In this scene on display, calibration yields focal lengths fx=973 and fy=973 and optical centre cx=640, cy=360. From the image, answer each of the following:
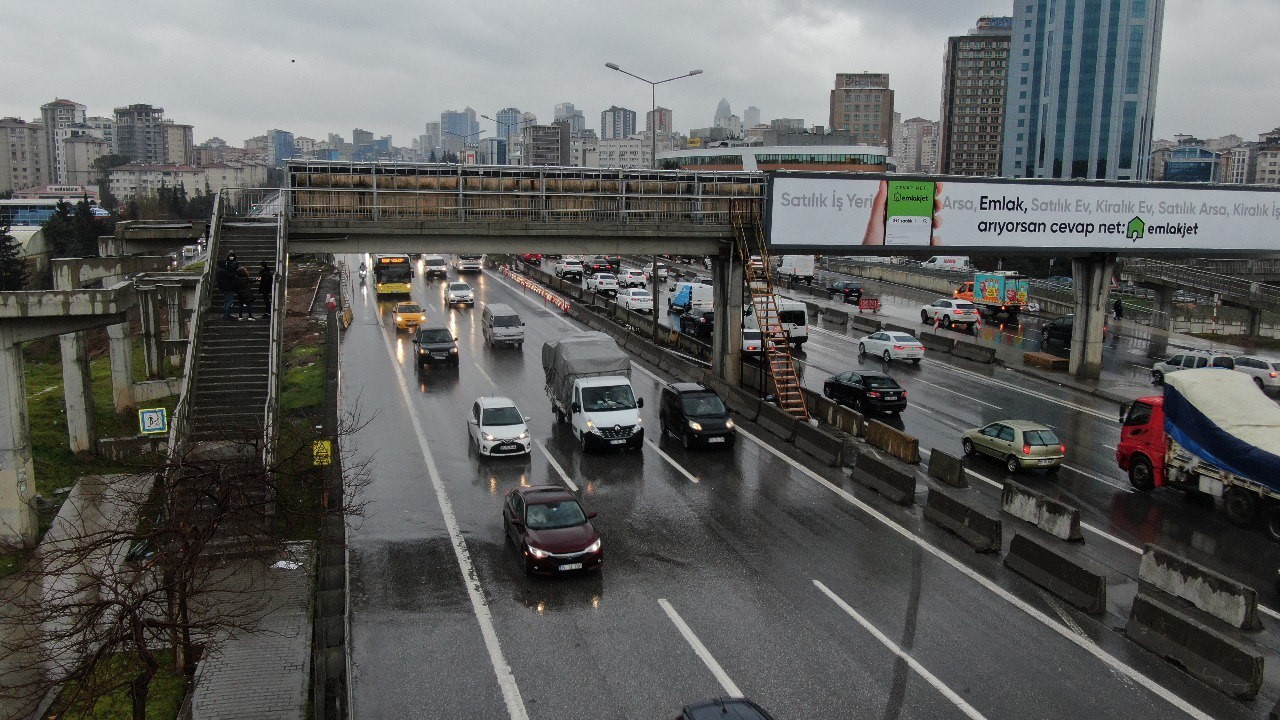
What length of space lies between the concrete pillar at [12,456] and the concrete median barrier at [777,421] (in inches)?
769

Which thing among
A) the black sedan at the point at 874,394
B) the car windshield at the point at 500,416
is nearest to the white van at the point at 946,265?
the black sedan at the point at 874,394

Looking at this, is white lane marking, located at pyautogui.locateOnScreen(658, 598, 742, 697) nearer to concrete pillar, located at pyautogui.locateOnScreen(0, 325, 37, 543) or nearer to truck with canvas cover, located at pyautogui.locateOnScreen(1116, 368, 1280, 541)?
truck with canvas cover, located at pyautogui.locateOnScreen(1116, 368, 1280, 541)

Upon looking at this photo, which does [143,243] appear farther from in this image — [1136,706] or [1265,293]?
[1265,293]

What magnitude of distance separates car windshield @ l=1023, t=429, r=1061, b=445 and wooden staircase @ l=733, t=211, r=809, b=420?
776cm

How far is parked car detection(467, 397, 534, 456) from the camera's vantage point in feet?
87.9

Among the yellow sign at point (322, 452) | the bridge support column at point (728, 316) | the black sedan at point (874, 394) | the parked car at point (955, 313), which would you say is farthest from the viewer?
the parked car at point (955, 313)

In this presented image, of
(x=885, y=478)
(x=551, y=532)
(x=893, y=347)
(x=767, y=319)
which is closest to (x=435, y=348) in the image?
(x=767, y=319)

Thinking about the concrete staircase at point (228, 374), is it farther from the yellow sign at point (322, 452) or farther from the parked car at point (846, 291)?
the parked car at point (846, 291)

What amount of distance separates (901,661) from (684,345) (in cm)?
2993

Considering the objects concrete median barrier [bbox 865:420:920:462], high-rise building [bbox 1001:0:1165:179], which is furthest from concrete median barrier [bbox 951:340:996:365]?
high-rise building [bbox 1001:0:1165:179]

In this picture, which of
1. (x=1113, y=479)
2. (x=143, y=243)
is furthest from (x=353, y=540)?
(x=143, y=243)

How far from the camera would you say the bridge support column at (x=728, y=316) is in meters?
35.3

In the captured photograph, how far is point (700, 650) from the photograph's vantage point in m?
15.4

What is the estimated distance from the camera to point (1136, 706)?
13.8 metres
